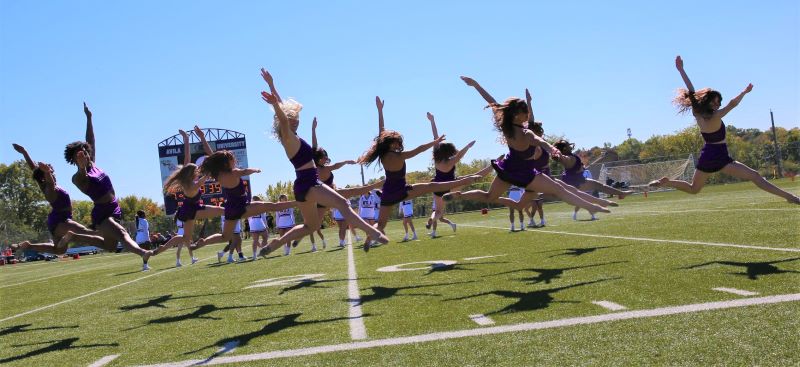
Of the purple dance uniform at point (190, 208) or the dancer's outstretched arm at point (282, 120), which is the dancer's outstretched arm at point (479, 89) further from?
the purple dance uniform at point (190, 208)

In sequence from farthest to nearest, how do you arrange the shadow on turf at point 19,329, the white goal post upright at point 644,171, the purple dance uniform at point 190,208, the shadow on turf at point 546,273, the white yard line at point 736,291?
the white goal post upright at point 644,171 → the purple dance uniform at point 190,208 → the shadow on turf at point 19,329 → the shadow on turf at point 546,273 → the white yard line at point 736,291

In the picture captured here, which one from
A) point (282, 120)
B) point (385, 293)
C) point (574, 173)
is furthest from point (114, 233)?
point (574, 173)

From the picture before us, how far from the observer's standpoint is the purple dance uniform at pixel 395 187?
9.66 metres

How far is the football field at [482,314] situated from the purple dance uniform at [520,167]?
1.25 metres

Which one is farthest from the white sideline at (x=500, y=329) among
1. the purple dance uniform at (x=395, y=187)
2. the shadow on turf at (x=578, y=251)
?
the purple dance uniform at (x=395, y=187)

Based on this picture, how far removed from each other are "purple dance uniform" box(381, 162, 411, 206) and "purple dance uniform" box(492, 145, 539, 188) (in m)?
1.64

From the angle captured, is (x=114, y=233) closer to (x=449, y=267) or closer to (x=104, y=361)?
(x=104, y=361)

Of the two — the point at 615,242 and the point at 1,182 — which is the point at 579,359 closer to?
the point at 615,242

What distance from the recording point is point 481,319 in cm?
525

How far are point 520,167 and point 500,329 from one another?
4.48 meters

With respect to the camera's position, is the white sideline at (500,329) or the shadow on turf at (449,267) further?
the shadow on turf at (449,267)

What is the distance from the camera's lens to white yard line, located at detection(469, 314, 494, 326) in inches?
199

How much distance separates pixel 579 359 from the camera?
3.77 meters

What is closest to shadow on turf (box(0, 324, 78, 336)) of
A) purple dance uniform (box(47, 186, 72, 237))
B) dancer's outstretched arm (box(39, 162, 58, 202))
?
purple dance uniform (box(47, 186, 72, 237))
